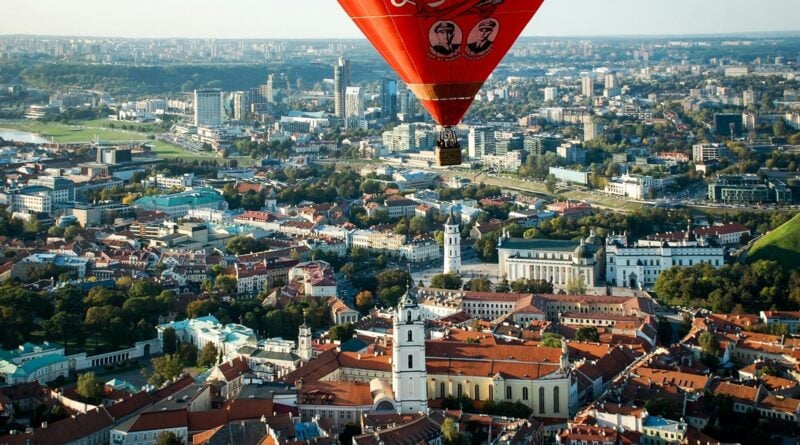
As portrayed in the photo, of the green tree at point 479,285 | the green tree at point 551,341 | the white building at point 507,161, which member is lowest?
the green tree at point 551,341

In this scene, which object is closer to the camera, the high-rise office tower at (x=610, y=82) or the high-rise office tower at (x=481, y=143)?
the high-rise office tower at (x=481, y=143)

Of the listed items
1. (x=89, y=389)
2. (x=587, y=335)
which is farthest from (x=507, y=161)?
(x=89, y=389)

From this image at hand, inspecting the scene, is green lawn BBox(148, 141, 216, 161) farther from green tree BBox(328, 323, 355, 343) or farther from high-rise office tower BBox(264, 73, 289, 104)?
green tree BBox(328, 323, 355, 343)

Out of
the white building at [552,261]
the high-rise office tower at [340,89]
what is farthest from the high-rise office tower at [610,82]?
the white building at [552,261]

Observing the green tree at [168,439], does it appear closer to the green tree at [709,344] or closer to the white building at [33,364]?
the white building at [33,364]

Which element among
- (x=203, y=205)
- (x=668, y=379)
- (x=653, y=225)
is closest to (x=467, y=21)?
(x=668, y=379)

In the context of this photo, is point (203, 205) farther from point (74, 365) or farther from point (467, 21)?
point (467, 21)

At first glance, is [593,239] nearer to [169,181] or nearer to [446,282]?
[446,282]

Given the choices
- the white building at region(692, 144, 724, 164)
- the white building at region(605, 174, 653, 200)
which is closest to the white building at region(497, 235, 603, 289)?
the white building at region(605, 174, 653, 200)
